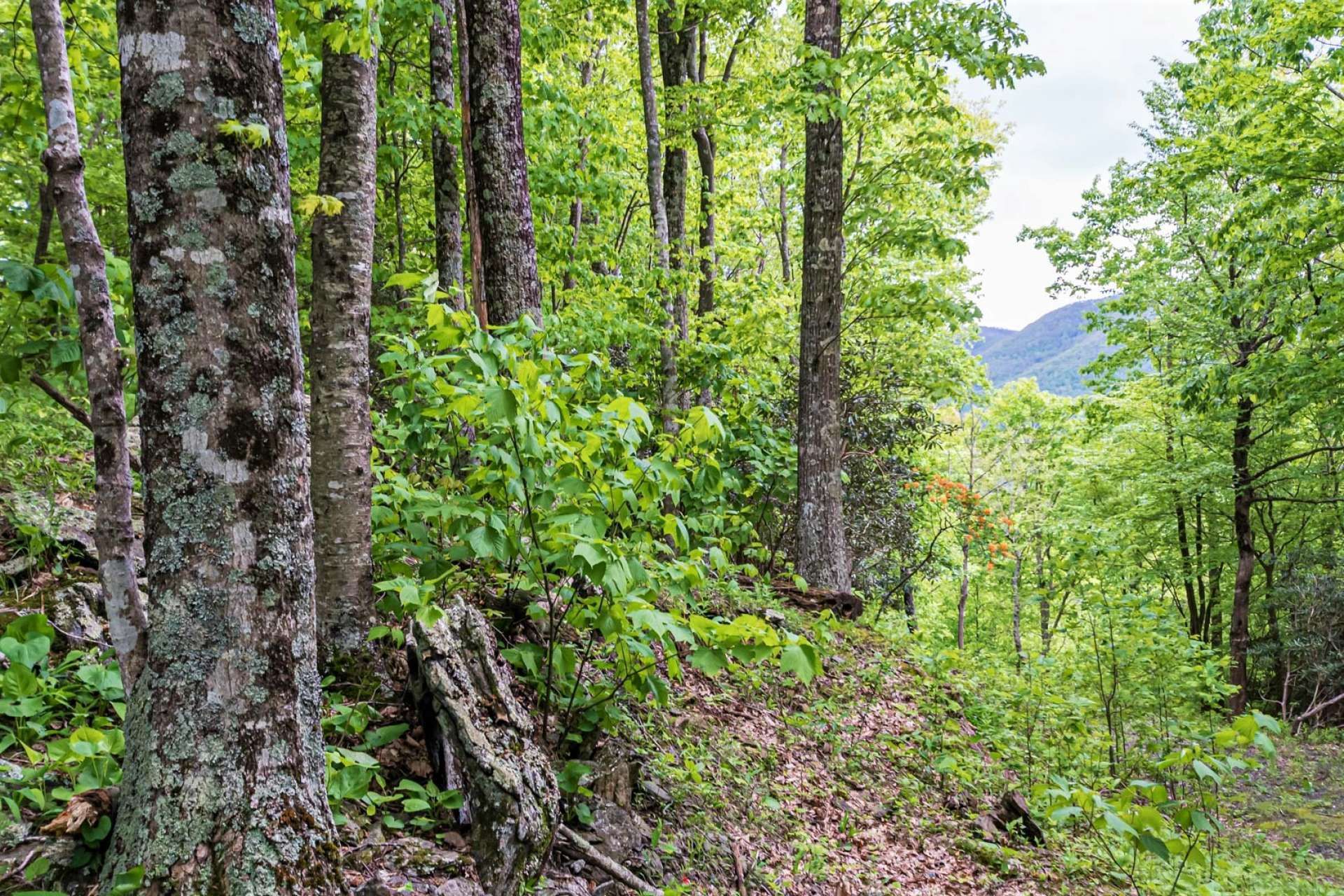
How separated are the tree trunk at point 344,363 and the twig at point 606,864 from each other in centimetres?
122

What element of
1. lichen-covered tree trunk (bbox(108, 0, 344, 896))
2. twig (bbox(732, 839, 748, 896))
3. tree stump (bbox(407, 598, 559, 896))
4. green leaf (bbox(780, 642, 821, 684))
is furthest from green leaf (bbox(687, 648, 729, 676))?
twig (bbox(732, 839, 748, 896))

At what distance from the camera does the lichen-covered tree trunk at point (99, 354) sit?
1.99 metres

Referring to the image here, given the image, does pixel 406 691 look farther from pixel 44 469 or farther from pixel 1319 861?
pixel 1319 861

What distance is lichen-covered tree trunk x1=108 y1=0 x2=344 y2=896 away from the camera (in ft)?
5.49

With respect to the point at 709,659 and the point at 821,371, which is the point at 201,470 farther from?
the point at 821,371

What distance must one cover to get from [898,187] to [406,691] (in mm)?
7609

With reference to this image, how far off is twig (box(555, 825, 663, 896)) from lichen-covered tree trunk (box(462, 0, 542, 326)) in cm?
338

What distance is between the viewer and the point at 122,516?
2.06m

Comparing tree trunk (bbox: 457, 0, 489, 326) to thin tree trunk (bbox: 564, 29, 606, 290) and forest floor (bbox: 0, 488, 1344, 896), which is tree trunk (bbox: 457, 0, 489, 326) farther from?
thin tree trunk (bbox: 564, 29, 606, 290)

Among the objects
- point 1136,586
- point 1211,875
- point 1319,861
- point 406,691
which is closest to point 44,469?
point 406,691

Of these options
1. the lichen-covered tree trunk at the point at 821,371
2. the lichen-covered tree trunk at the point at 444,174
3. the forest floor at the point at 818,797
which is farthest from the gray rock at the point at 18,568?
the lichen-covered tree trunk at the point at 821,371

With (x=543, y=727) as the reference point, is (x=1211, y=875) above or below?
below

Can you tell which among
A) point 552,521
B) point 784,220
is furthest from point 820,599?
point 784,220

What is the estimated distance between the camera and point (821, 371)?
8.28 m
